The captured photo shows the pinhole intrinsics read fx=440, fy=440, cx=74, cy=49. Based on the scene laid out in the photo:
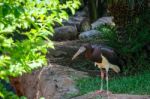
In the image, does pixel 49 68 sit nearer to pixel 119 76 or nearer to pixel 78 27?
pixel 119 76

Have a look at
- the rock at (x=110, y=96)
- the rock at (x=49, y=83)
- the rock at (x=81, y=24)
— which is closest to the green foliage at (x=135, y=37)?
the rock at (x=49, y=83)

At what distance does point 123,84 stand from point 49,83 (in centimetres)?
164

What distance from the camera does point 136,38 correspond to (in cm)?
1117

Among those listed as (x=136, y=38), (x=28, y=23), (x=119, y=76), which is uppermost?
(x=28, y=23)

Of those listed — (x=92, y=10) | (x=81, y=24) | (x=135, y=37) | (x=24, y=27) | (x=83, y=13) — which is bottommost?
(x=81, y=24)

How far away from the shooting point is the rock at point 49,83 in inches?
363

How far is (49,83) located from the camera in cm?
975

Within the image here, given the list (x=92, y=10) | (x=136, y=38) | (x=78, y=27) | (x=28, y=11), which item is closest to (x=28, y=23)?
(x=28, y=11)

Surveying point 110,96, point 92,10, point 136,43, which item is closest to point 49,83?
point 110,96

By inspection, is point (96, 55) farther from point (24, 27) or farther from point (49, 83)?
point (24, 27)

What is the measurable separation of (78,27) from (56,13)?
18.9m

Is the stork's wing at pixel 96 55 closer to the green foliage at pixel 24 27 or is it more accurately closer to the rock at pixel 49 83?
the rock at pixel 49 83

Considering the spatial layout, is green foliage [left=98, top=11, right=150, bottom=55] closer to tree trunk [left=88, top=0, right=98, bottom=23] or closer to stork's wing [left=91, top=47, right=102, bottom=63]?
stork's wing [left=91, top=47, right=102, bottom=63]

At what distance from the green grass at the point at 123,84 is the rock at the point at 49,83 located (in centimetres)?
24
